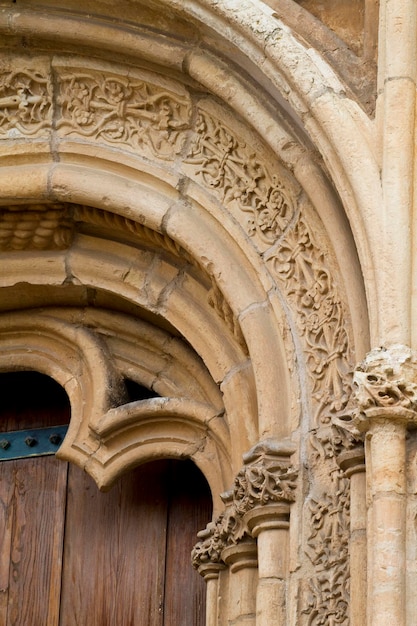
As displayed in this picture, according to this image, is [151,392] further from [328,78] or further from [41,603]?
[328,78]

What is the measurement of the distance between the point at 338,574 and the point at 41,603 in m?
1.46

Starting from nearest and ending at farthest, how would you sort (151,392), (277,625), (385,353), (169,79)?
1. (385,353)
2. (277,625)
3. (169,79)
4. (151,392)

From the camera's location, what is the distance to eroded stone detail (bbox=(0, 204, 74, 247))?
5391 millimetres

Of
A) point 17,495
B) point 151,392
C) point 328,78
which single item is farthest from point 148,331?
point 328,78

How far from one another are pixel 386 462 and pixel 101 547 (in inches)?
65.4

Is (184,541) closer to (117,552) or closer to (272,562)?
(117,552)

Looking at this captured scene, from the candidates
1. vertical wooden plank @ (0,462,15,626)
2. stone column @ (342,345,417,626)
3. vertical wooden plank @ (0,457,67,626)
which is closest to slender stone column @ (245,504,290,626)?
stone column @ (342,345,417,626)

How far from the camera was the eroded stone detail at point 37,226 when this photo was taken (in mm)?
5391

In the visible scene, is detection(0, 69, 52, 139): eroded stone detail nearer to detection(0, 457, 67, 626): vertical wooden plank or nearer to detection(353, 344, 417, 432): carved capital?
detection(0, 457, 67, 626): vertical wooden plank

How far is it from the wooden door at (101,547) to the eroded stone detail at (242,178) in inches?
37.7

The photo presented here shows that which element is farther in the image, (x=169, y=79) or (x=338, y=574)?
(x=169, y=79)

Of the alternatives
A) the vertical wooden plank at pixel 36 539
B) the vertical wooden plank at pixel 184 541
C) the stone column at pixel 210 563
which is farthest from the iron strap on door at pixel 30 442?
the stone column at pixel 210 563

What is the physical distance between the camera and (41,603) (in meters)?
5.39

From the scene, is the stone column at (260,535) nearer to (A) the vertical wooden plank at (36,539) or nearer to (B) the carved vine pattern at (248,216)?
(B) the carved vine pattern at (248,216)
